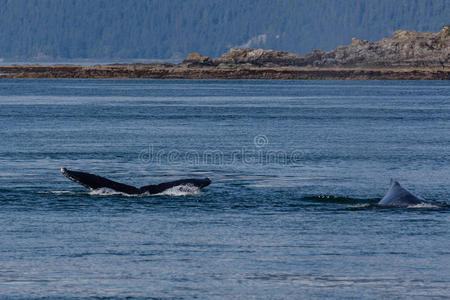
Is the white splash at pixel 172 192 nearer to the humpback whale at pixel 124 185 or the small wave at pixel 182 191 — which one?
the small wave at pixel 182 191

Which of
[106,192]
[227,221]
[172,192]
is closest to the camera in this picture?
[227,221]

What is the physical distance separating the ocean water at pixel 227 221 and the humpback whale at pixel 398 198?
526mm

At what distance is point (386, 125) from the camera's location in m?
88.8

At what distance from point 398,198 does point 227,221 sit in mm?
6475

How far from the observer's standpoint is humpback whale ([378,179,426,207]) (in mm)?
34375

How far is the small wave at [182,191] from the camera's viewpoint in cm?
3722

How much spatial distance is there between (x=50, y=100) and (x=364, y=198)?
107223 millimetres

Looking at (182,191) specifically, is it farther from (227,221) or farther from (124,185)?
(227,221)

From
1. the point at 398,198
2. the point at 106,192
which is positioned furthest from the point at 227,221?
the point at 106,192

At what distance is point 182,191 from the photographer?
1478 inches
